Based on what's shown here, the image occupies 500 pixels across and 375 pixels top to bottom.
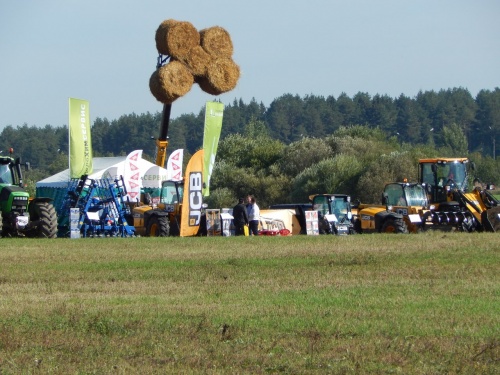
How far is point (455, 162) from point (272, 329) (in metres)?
22.7

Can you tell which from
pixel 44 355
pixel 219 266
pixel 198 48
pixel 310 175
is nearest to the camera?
pixel 44 355

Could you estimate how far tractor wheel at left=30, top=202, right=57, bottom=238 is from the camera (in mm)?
27630

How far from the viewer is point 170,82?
100 ft

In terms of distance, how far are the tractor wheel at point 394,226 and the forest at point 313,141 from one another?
970 inches

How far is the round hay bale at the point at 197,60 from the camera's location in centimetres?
3153

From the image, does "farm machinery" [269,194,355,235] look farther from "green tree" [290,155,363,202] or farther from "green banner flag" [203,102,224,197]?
"green tree" [290,155,363,202]

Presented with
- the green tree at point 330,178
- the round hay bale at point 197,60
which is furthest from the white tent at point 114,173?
the green tree at point 330,178

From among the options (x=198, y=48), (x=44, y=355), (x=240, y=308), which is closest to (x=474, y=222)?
(x=198, y=48)

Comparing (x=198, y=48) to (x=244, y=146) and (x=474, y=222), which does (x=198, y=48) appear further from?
(x=244, y=146)

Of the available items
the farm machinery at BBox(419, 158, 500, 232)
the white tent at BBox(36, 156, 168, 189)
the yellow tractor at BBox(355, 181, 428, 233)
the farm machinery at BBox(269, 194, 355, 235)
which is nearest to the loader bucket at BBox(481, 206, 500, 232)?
the farm machinery at BBox(419, 158, 500, 232)

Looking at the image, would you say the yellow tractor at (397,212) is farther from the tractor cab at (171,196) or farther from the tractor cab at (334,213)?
the tractor cab at (171,196)

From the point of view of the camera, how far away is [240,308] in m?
12.1

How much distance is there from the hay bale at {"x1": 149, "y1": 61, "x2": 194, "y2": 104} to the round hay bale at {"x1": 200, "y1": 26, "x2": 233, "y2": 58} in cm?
135

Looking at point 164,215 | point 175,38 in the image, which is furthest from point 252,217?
point 175,38
